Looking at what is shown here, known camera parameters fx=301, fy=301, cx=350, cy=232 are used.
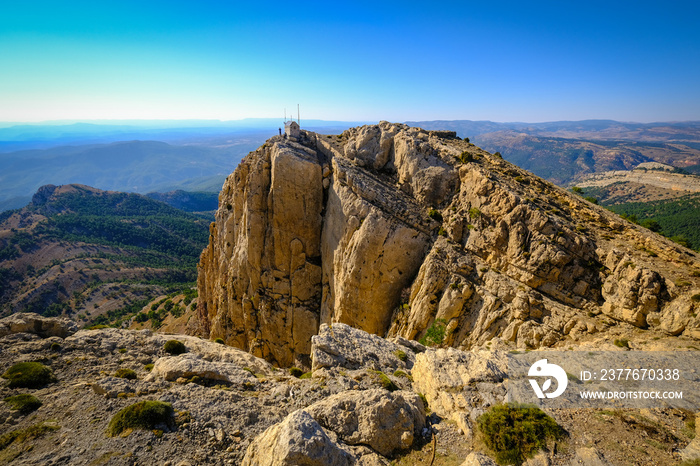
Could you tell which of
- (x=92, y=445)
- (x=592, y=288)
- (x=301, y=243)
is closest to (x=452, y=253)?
(x=592, y=288)

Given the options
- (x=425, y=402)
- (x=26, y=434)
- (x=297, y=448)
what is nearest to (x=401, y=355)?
(x=425, y=402)

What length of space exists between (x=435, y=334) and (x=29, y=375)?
3311 centimetres

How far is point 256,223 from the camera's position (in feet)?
150

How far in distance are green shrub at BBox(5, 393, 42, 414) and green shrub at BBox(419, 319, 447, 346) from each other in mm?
30687

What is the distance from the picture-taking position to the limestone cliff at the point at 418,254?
85.6ft

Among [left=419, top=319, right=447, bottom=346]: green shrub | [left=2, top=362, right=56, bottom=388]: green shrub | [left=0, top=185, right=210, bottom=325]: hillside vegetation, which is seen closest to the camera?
[left=2, top=362, right=56, bottom=388]: green shrub

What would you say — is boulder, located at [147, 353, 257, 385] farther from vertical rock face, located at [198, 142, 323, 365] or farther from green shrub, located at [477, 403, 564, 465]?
vertical rock face, located at [198, 142, 323, 365]

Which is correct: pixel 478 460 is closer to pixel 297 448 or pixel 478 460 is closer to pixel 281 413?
pixel 297 448

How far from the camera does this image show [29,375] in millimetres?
20641

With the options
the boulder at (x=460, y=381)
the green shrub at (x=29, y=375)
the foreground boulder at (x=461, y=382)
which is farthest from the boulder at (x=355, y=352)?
the green shrub at (x=29, y=375)

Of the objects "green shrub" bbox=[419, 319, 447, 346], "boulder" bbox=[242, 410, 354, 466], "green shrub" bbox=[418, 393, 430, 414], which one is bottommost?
"green shrub" bbox=[419, 319, 447, 346]

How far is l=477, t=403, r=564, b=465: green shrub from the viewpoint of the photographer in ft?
50.9

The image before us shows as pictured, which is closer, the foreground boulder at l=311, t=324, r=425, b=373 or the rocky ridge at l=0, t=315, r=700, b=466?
the rocky ridge at l=0, t=315, r=700, b=466

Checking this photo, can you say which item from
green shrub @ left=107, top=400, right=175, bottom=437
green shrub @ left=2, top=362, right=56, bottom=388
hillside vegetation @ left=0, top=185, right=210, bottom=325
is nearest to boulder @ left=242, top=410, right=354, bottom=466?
green shrub @ left=107, top=400, right=175, bottom=437
